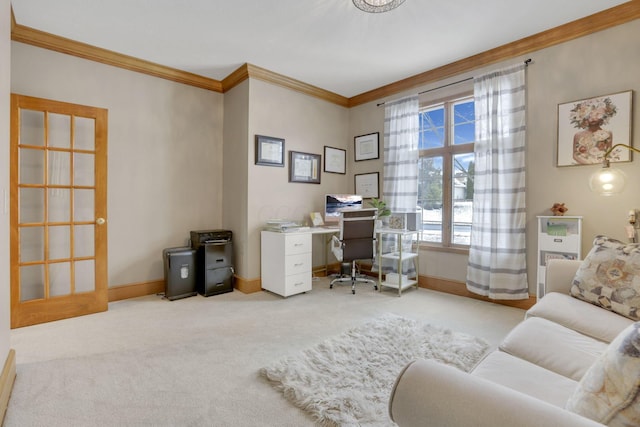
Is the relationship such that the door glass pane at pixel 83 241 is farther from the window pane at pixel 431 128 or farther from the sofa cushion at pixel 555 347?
the window pane at pixel 431 128

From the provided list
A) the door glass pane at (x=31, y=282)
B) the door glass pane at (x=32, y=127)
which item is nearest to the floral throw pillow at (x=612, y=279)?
the door glass pane at (x=31, y=282)

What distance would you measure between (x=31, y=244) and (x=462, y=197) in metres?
4.48

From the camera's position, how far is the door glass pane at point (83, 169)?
10.1 ft

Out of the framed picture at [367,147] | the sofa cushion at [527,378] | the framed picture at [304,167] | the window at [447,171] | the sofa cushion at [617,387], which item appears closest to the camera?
the sofa cushion at [617,387]

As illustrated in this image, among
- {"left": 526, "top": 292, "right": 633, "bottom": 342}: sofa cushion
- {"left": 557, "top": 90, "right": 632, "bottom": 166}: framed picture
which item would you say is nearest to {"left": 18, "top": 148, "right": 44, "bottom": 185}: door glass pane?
{"left": 526, "top": 292, "right": 633, "bottom": 342}: sofa cushion

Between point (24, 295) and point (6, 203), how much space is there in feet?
5.32

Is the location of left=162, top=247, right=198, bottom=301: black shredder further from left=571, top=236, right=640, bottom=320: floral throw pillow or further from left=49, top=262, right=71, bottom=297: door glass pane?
left=571, top=236, right=640, bottom=320: floral throw pillow

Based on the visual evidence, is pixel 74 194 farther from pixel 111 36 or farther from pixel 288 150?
pixel 288 150

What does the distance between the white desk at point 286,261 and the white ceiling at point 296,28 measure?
2005 mm

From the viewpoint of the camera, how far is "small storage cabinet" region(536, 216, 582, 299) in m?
2.76

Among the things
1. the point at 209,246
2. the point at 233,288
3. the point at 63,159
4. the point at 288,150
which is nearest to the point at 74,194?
the point at 63,159

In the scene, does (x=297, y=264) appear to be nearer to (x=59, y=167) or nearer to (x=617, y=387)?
(x=59, y=167)

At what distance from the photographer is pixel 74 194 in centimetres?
307

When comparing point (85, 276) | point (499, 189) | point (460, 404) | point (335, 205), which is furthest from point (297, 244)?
point (460, 404)
